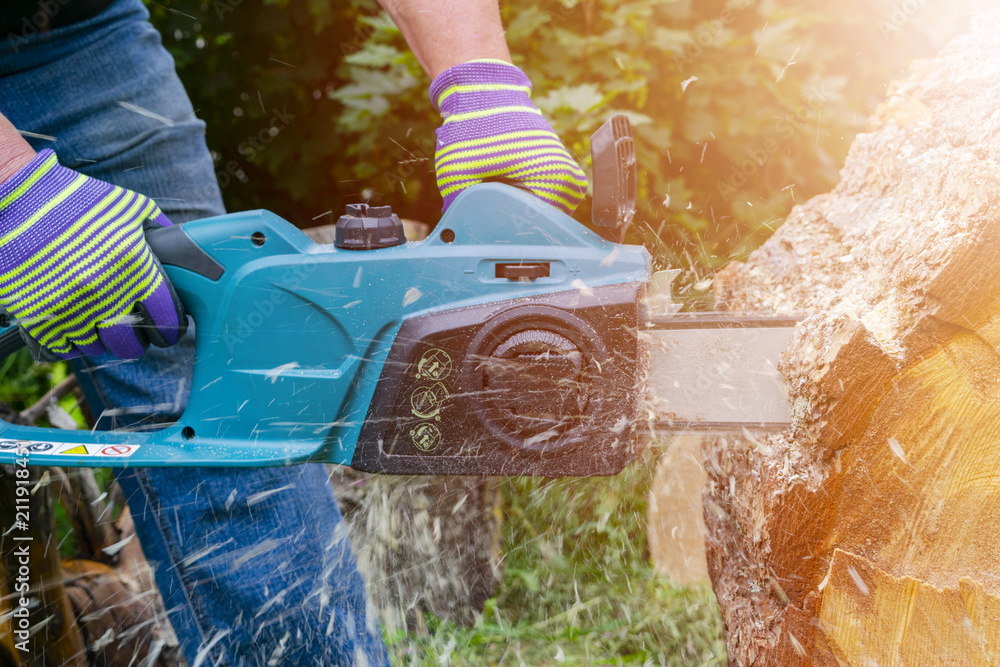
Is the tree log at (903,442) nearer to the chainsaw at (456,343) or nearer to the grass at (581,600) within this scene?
the chainsaw at (456,343)

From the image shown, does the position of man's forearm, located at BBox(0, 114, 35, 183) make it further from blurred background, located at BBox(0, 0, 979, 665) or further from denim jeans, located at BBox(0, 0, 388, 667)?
blurred background, located at BBox(0, 0, 979, 665)

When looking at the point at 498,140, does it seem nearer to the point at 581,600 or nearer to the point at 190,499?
the point at 190,499

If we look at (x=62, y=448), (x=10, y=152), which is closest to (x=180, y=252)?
(x=10, y=152)

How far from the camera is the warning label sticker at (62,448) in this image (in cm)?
135

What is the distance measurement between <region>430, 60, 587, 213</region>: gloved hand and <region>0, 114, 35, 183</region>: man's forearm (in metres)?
0.74

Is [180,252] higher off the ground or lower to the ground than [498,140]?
lower

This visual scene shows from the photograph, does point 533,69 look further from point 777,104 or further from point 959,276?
point 959,276

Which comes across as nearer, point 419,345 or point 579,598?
point 419,345

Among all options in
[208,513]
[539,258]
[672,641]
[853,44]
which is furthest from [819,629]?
[853,44]

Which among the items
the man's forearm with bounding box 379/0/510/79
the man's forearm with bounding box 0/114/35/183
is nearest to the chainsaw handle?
the man's forearm with bounding box 0/114/35/183

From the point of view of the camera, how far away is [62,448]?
1.39 meters

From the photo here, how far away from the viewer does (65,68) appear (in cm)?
145

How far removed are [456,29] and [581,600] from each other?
193 centimetres

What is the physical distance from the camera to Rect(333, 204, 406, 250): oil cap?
3.92 ft
